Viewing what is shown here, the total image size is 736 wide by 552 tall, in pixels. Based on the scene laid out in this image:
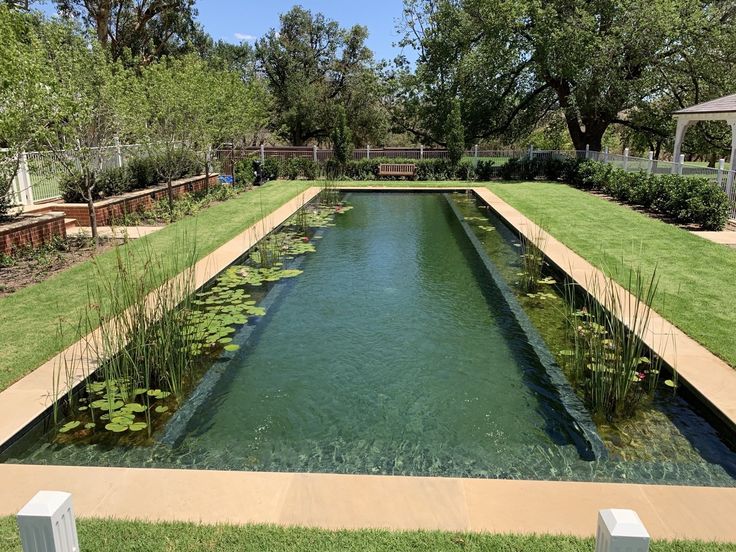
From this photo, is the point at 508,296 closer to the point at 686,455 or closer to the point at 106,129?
the point at 686,455

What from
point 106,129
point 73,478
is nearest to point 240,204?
point 106,129

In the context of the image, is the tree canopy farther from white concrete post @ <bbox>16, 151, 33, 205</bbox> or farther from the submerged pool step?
white concrete post @ <bbox>16, 151, 33, 205</bbox>

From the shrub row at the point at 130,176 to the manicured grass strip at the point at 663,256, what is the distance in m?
9.09

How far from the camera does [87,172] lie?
912 centimetres

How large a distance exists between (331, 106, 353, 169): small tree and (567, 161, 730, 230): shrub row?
32.7 ft

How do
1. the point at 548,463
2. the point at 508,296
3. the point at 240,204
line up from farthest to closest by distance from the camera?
1. the point at 240,204
2. the point at 508,296
3. the point at 548,463

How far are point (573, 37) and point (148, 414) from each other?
63.2ft

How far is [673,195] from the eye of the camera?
11.6 metres

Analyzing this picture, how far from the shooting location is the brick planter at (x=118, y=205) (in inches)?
435

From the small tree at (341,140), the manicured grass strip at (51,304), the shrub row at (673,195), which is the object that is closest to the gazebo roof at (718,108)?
the shrub row at (673,195)

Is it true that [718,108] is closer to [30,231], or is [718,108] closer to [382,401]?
[382,401]

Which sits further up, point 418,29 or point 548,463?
point 418,29

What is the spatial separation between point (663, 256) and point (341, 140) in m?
15.9

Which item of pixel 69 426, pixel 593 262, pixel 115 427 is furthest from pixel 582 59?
pixel 69 426
